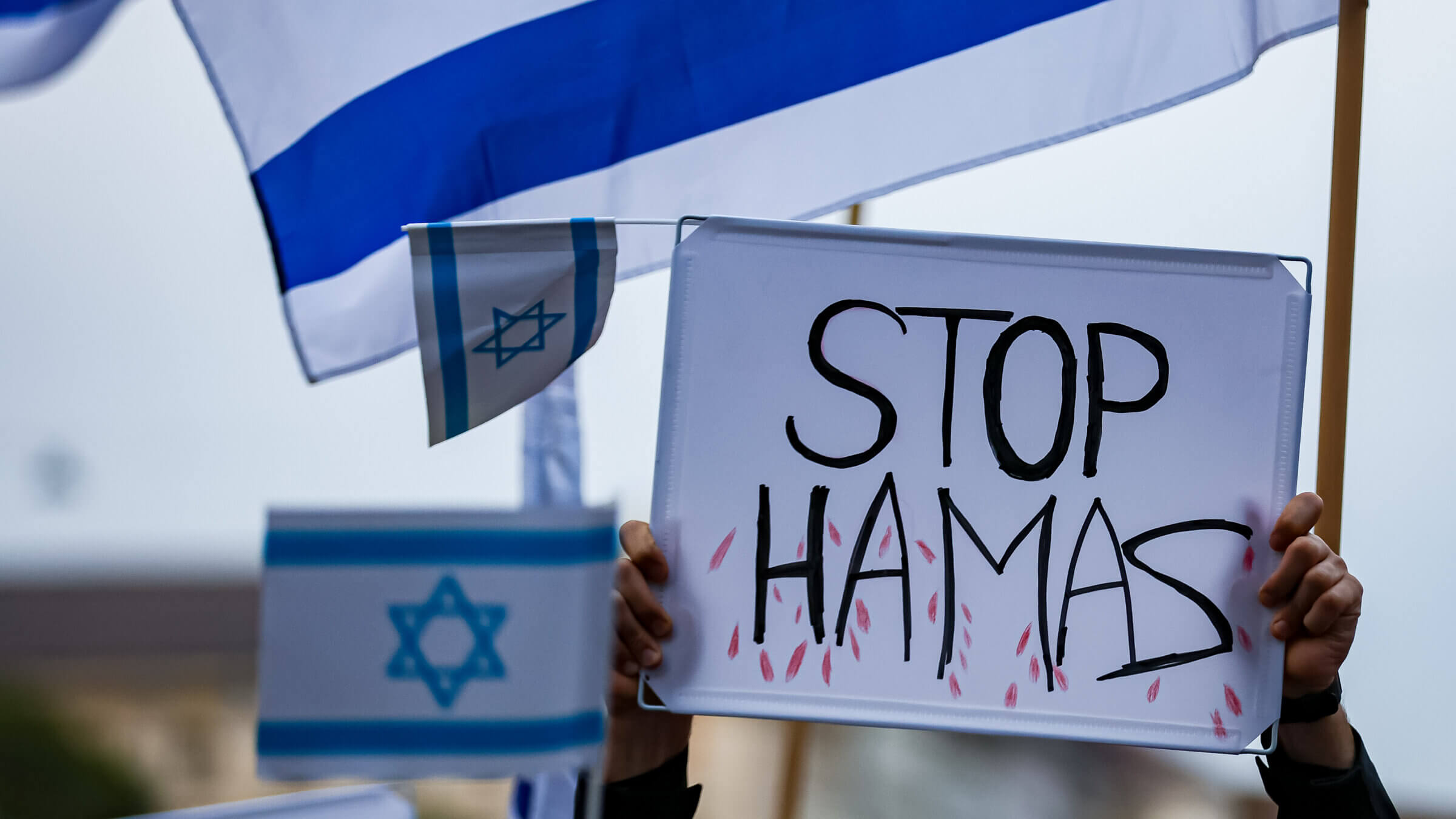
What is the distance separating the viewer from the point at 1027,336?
46.8 inches

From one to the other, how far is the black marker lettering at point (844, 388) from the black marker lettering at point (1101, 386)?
0.72 ft

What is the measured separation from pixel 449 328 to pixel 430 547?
31cm

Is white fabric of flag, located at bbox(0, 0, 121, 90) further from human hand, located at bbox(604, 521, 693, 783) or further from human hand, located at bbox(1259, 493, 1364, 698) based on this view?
human hand, located at bbox(1259, 493, 1364, 698)

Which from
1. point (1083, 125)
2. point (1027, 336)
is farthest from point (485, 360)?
point (1083, 125)

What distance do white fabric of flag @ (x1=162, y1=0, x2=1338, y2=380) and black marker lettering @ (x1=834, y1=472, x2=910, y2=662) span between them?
0.68 meters

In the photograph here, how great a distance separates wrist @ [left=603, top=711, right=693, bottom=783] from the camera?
126cm

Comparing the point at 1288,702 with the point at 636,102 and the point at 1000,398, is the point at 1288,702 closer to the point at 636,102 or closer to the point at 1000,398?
the point at 1000,398

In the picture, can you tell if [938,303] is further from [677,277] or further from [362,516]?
[362,516]

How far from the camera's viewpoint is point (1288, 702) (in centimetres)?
127

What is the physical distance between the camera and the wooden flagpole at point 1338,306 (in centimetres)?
141

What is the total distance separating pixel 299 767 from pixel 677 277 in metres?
0.62

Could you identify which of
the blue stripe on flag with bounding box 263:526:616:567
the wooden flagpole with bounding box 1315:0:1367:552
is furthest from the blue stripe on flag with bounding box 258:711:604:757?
the wooden flagpole with bounding box 1315:0:1367:552

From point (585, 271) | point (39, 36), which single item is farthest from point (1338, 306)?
point (39, 36)

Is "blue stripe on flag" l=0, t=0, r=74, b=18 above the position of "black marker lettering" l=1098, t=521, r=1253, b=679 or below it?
above
